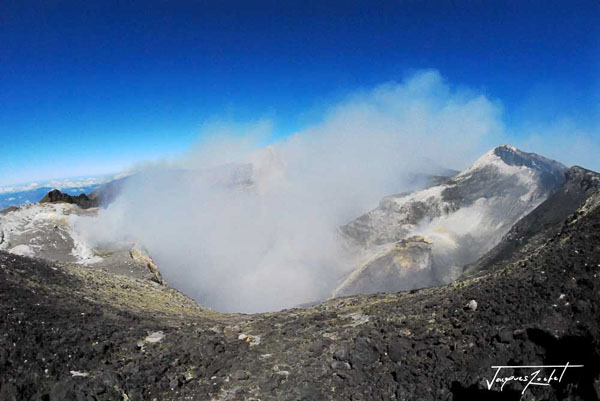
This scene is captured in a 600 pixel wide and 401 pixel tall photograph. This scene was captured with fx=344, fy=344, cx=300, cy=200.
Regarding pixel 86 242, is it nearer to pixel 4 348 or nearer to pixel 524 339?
pixel 4 348

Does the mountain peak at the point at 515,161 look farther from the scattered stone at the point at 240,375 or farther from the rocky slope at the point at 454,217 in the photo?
the scattered stone at the point at 240,375

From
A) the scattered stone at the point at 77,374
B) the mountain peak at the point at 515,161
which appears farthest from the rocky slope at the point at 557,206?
the scattered stone at the point at 77,374

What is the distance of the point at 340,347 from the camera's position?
48.3 ft

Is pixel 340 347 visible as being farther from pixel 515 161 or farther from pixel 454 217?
pixel 515 161

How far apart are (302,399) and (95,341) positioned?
945 centimetres

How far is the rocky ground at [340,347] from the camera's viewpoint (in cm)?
1092

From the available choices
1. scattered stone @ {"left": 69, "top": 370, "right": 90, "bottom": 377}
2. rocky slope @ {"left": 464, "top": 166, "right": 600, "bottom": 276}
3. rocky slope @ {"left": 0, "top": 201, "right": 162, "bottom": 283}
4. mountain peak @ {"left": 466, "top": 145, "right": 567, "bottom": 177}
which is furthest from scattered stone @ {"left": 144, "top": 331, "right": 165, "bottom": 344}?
mountain peak @ {"left": 466, "top": 145, "right": 567, "bottom": 177}

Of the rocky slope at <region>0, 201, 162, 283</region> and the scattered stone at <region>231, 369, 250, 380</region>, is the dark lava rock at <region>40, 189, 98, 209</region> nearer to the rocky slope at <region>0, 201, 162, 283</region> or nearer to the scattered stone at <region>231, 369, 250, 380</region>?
the rocky slope at <region>0, 201, 162, 283</region>

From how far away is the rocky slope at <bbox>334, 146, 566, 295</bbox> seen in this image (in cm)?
8569

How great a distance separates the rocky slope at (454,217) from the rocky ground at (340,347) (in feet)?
217

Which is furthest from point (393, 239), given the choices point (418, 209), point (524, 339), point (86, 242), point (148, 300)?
point (524, 339)

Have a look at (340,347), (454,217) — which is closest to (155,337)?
(340,347)

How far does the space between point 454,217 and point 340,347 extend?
356 ft

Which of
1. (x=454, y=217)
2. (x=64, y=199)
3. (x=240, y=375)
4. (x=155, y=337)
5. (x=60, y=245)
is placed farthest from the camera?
(x=454, y=217)
